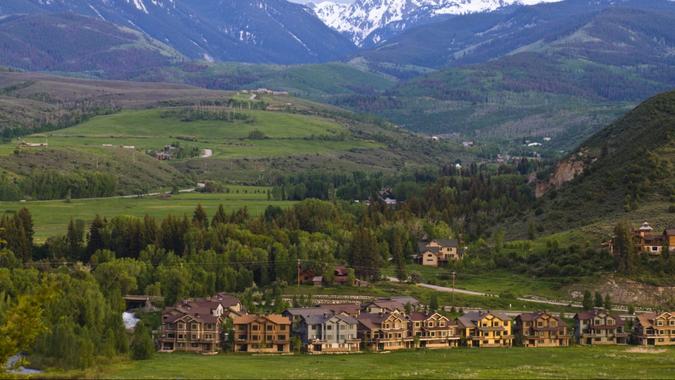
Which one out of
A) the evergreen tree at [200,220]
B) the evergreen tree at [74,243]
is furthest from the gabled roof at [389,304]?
the evergreen tree at [74,243]

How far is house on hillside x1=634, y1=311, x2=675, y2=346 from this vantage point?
327 ft

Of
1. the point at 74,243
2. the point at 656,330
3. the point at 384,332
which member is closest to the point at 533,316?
the point at 656,330

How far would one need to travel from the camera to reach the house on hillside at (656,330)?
99625mm

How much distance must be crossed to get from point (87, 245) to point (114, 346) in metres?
51.0

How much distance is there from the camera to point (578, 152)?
182 meters

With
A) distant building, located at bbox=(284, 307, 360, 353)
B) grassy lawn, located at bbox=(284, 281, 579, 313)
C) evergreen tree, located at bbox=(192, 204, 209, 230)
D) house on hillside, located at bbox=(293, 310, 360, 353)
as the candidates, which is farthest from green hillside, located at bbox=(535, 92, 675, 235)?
house on hillside, located at bbox=(293, 310, 360, 353)

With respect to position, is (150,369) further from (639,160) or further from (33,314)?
(639,160)

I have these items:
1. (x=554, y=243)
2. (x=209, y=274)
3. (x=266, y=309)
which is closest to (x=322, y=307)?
(x=266, y=309)

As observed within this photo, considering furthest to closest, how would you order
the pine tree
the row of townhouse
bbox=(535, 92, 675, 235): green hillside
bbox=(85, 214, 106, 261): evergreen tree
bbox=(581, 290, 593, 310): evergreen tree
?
1. the pine tree
2. bbox=(535, 92, 675, 235): green hillside
3. bbox=(85, 214, 106, 261): evergreen tree
4. bbox=(581, 290, 593, 310): evergreen tree
5. the row of townhouse

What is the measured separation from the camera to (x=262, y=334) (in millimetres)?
94312

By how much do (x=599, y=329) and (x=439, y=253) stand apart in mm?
36664

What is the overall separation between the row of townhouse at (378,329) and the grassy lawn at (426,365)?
289 cm

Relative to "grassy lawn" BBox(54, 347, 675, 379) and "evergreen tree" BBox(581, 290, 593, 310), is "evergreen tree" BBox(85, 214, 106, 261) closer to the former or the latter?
"grassy lawn" BBox(54, 347, 675, 379)

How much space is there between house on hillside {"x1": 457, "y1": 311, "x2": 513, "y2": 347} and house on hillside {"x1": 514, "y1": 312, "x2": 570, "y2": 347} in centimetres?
116
